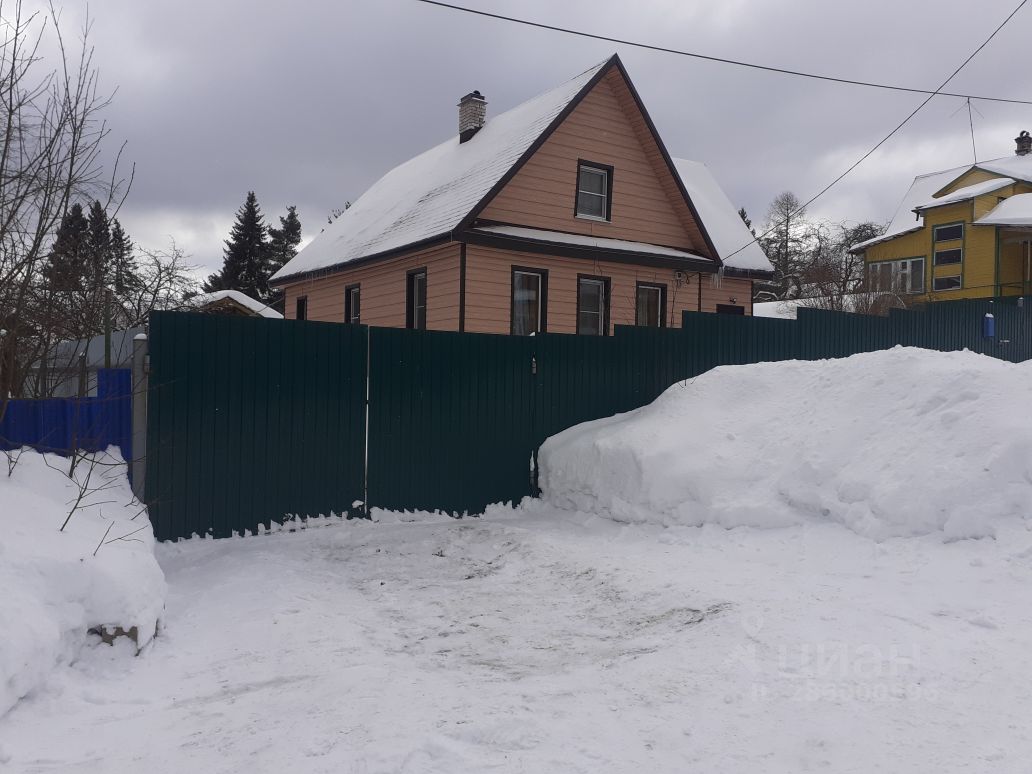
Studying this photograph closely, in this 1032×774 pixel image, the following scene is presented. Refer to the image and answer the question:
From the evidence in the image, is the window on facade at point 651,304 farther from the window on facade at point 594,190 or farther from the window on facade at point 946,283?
the window on facade at point 946,283

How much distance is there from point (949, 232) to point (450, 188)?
2761 centimetres

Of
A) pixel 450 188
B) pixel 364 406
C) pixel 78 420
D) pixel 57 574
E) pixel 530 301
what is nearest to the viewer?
pixel 57 574

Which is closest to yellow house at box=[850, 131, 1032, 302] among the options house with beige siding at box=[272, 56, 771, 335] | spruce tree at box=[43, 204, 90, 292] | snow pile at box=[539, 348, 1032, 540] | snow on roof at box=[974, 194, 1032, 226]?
snow on roof at box=[974, 194, 1032, 226]

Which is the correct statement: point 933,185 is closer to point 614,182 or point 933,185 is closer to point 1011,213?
point 1011,213

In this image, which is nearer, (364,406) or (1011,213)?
(364,406)

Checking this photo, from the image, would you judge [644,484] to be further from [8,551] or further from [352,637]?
[8,551]

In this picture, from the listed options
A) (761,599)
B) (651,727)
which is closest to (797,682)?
(651,727)

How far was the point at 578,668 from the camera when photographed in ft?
14.5

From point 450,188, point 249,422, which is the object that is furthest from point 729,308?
point 249,422

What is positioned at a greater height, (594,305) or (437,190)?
(437,190)

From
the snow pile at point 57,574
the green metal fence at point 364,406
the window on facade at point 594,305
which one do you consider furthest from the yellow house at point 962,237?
the snow pile at point 57,574

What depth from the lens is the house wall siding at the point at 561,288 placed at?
45.9 ft

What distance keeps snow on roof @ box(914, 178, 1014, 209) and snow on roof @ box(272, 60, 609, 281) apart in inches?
931

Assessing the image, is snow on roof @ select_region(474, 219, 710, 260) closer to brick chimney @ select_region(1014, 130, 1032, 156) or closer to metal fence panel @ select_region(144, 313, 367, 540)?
metal fence panel @ select_region(144, 313, 367, 540)
